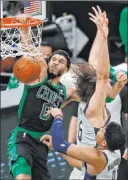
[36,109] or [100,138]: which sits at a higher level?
[36,109]

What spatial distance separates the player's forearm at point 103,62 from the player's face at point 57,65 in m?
0.62

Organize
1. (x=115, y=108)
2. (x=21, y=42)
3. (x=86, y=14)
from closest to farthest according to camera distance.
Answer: (x=21, y=42) → (x=115, y=108) → (x=86, y=14)

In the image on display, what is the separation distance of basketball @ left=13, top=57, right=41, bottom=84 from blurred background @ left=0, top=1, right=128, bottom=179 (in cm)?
192

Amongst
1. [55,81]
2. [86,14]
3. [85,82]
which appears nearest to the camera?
[85,82]

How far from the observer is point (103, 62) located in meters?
4.57

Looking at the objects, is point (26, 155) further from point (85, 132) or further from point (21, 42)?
point (21, 42)

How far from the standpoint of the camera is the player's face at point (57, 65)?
16.9ft

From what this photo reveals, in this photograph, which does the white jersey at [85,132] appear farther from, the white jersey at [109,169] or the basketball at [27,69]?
the basketball at [27,69]

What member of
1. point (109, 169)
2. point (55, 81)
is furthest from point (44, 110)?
point (109, 169)

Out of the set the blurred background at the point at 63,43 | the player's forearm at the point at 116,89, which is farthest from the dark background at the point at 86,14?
the player's forearm at the point at 116,89

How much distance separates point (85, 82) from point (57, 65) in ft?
1.23

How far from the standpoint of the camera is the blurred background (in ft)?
24.0

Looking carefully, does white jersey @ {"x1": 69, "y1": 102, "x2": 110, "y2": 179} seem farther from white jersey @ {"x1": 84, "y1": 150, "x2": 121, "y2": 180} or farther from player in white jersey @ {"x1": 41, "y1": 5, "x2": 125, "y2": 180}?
white jersey @ {"x1": 84, "y1": 150, "x2": 121, "y2": 180}

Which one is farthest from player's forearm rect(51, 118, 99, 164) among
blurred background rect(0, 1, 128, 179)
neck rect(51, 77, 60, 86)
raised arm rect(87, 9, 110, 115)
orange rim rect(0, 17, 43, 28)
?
blurred background rect(0, 1, 128, 179)
